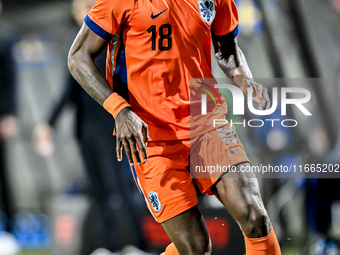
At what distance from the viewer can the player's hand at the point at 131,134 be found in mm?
1620

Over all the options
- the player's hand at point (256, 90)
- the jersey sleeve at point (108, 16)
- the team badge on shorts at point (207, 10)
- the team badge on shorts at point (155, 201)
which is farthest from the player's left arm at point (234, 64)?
the team badge on shorts at point (155, 201)

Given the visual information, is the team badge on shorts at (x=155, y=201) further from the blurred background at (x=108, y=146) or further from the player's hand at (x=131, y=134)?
the blurred background at (x=108, y=146)

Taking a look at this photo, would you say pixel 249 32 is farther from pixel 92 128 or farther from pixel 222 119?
pixel 92 128

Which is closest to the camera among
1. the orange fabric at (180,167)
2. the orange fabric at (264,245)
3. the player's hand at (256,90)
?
the orange fabric at (264,245)

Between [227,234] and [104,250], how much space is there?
1.15m

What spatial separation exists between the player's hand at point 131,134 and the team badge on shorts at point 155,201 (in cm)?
31

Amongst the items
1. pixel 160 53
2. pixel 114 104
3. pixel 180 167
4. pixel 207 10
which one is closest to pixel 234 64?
pixel 207 10

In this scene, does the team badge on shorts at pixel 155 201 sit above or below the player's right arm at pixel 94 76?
below

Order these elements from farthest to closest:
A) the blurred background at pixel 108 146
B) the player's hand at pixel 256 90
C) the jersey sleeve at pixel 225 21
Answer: the blurred background at pixel 108 146
the jersey sleeve at pixel 225 21
the player's hand at pixel 256 90

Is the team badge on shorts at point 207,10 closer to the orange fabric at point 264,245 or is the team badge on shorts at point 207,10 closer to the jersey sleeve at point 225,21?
the jersey sleeve at point 225,21

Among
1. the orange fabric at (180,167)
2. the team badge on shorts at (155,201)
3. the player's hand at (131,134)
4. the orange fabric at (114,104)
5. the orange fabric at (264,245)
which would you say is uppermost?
the orange fabric at (114,104)

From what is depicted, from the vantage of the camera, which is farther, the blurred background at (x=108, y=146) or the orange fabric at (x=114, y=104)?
the blurred background at (x=108, y=146)

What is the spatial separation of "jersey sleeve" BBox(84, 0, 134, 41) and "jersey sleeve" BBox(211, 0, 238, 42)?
595 mm

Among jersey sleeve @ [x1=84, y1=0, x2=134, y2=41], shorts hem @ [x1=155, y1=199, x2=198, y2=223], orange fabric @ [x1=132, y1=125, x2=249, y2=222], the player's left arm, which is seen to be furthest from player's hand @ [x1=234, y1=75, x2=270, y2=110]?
jersey sleeve @ [x1=84, y1=0, x2=134, y2=41]
